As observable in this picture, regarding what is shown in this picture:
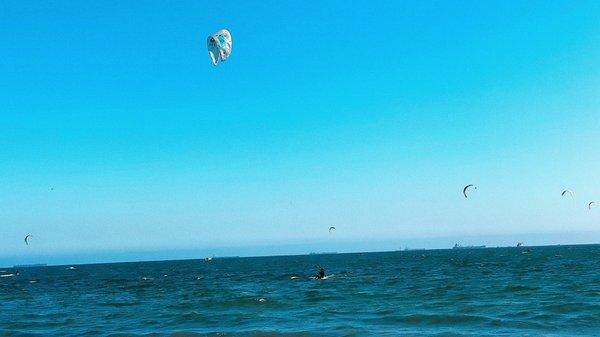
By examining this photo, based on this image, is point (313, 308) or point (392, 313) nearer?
point (392, 313)

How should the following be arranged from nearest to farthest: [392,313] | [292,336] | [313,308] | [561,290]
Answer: [292,336], [392,313], [313,308], [561,290]

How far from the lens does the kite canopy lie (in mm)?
24484

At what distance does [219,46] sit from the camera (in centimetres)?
2480

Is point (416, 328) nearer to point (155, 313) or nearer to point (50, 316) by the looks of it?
point (155, 313)

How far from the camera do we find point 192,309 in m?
33.2

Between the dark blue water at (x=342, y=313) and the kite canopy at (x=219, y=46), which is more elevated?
the kite canopy at (x=219, y=46)

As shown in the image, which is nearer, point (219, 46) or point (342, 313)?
point (219, 46)

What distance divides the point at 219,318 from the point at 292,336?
6943 millimetres

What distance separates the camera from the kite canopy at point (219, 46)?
80.3 feet

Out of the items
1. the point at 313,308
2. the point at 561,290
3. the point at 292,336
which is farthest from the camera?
the point at 561,290

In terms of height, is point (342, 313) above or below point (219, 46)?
below

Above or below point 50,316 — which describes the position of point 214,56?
above

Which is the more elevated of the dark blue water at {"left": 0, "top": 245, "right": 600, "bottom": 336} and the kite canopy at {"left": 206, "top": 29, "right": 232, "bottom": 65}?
the kite canopy at {"left": 206, "top": 29, "right": 232, "bottom": 65}

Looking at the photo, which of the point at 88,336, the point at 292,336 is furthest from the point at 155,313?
the point at 292,336
